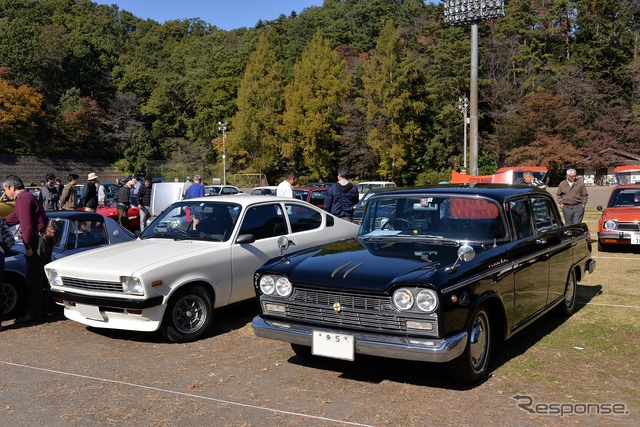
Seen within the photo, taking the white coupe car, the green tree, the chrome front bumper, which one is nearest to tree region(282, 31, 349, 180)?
the green tree

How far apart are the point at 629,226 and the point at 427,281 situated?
370 inches

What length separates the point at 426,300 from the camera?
436 centimetres

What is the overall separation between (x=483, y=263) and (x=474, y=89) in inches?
808

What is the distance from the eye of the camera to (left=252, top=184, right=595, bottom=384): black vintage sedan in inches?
173

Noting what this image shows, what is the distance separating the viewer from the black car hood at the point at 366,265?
451cm

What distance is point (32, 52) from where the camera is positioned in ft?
191

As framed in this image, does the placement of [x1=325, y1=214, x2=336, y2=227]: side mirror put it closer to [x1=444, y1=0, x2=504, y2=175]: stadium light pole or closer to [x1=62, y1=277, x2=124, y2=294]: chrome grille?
[x1=62, y1=277, x2=124, y2=294]: chrome grille

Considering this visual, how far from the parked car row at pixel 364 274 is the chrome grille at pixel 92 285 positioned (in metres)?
0.02

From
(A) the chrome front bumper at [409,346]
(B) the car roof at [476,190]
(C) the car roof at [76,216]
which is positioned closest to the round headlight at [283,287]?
(A) the chrome front bumper at [409,346]

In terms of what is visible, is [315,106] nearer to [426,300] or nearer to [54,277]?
[54,277]

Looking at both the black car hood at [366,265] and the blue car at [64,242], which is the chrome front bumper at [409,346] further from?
the blue car at [64,242]

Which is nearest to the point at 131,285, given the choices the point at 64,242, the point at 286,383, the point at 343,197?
the point at 286,383

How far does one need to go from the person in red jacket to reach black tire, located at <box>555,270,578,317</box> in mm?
6398

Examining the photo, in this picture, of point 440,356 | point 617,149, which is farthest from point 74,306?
point 617,149
